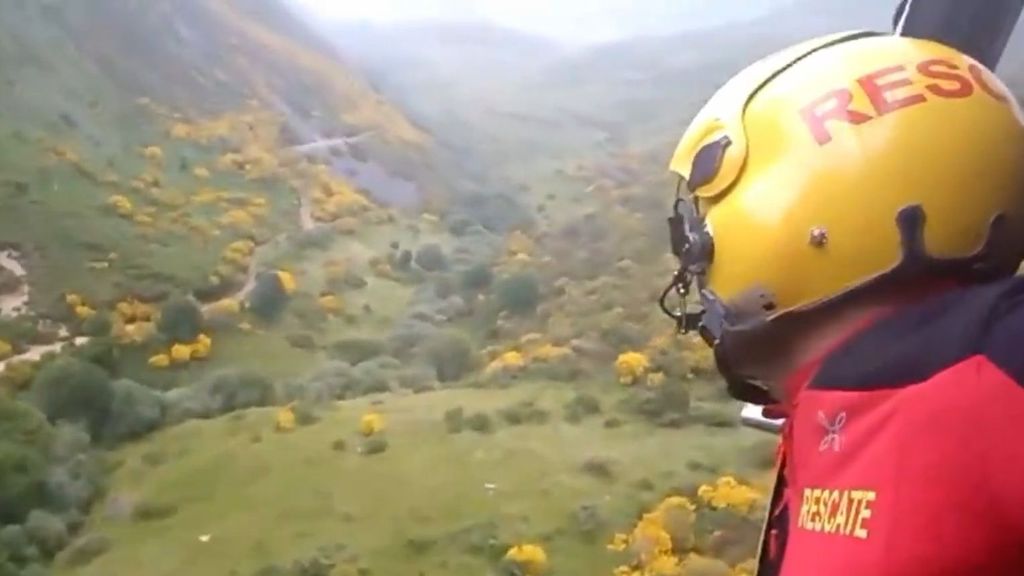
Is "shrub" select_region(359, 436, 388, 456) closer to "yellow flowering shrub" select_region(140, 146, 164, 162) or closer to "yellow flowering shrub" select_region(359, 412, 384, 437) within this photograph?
"yellow flowering shrub" select_region(359, 412, 384, 437)

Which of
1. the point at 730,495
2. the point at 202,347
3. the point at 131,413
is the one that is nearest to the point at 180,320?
the point at 202,347

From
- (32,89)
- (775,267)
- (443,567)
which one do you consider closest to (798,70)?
(775,267)

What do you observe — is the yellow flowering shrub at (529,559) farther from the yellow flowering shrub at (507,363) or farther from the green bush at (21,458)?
the green bush at (21,458)

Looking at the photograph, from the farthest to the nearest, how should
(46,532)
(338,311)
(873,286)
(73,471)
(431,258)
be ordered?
(431,258)
(338,311)
(73,471)
(46,532)
(873,286)

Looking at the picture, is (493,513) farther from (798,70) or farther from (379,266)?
(798,70)

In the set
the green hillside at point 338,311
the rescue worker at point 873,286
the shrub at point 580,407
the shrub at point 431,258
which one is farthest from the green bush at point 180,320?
the rescue worker at point 873,286

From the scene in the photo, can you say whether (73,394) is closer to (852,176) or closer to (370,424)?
(370,424)

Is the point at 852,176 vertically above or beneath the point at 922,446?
above

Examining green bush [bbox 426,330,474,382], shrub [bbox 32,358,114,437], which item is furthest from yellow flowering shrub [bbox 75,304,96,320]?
green bush [bbox 426,330,474,382]
